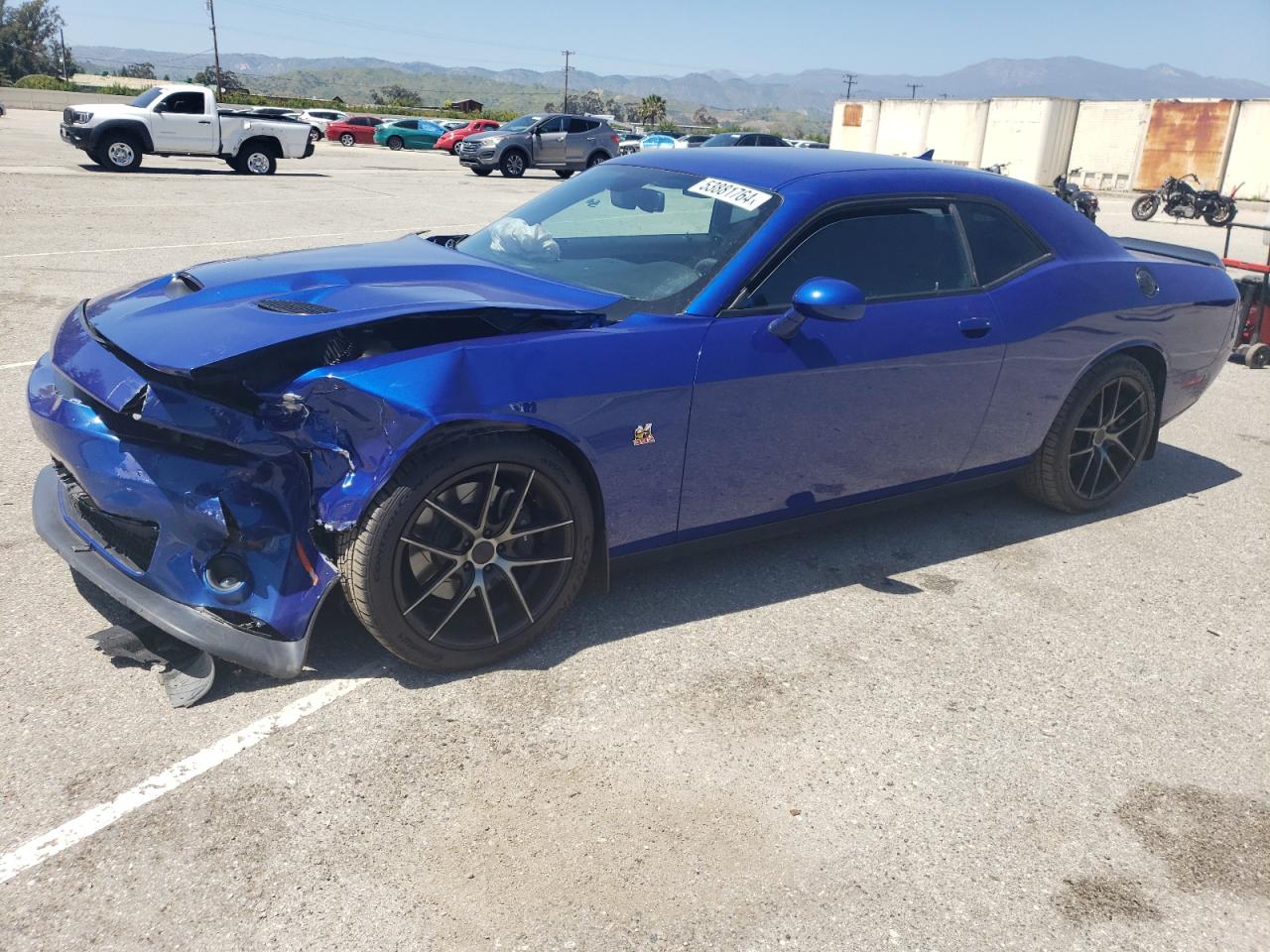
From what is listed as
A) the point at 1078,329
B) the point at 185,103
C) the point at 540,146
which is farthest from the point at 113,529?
the point at 540,146

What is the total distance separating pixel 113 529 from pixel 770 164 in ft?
8.94

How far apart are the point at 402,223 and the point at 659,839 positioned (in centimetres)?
1258

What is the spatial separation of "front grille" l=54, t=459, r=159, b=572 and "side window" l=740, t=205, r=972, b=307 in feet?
6.68

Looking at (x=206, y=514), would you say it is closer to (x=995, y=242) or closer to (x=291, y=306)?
(x=291, y=306)

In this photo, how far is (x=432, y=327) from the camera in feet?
9.96

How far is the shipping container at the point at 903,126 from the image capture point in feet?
148

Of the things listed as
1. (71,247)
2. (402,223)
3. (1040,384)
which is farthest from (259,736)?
(402,223)

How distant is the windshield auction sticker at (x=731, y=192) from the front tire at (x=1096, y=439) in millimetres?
1827

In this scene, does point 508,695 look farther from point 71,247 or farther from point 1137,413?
point 71,247

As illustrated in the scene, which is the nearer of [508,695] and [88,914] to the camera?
[88,914]

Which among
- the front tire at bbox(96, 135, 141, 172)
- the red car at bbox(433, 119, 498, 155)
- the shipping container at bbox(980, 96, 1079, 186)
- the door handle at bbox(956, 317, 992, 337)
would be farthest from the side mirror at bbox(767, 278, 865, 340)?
the shipping container at bbox(980, 96, 1079, 186)

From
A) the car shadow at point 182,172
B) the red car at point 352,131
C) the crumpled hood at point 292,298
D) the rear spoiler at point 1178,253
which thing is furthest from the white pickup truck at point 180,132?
the red car at point 352,131

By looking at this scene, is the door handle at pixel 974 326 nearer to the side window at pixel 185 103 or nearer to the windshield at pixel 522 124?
the side window at pixel 185 103

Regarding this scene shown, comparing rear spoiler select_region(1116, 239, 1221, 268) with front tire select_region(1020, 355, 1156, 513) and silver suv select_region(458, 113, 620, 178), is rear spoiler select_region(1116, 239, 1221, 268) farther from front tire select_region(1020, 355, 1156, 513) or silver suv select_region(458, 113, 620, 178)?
silver suv select_region(458, 113, 620, 178)
